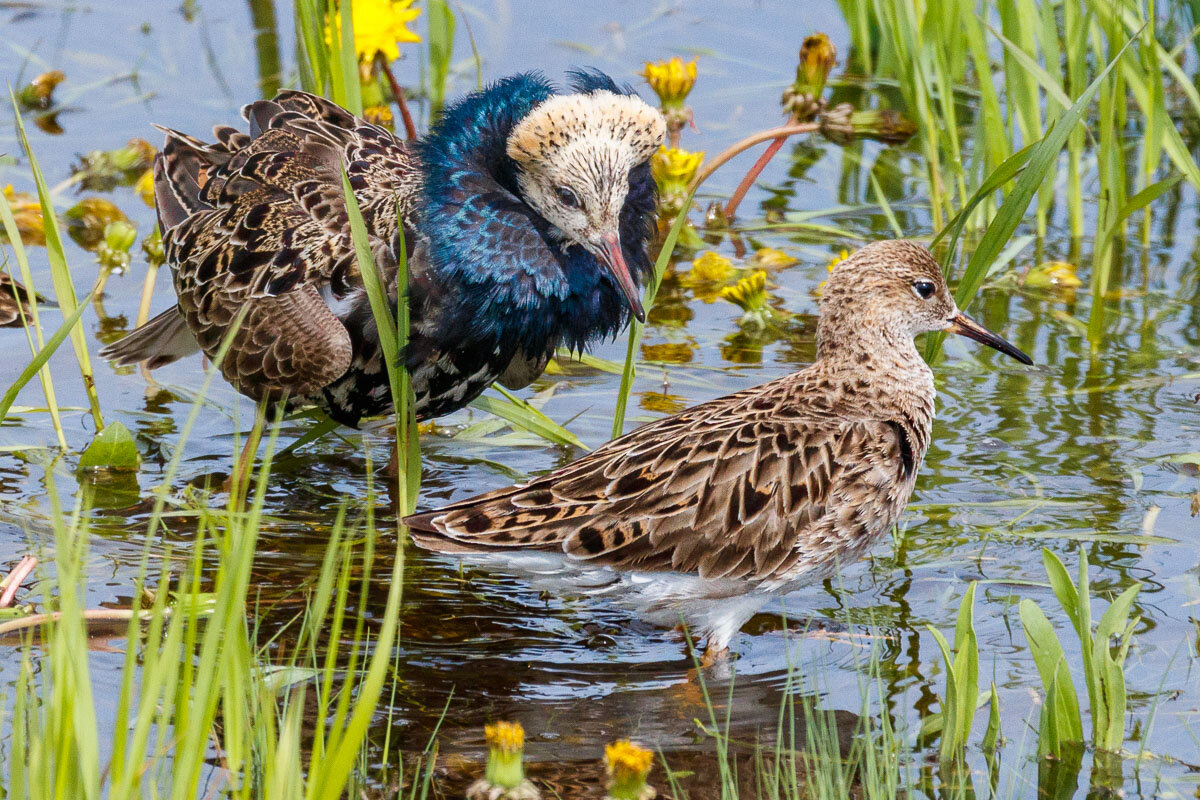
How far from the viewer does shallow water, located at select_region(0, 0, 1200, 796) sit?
4559 mm

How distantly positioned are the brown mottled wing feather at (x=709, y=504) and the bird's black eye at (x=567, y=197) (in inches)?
34.6

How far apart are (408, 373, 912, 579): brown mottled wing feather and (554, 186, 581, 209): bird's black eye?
88 centimetres

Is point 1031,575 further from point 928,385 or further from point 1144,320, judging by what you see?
point 1144,320

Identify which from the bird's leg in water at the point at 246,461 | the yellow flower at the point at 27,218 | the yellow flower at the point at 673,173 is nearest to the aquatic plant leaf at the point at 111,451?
the bird's leg in water at the point at 246,461

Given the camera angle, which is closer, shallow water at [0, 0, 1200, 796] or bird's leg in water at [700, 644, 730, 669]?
shallow water at [0, 0, 1200, 796]

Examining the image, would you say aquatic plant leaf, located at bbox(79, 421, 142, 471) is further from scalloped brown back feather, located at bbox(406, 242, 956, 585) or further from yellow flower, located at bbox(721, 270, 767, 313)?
yellow flower, located at bbox(721, 270, 767, 313)

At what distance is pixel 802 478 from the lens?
15.9 feet

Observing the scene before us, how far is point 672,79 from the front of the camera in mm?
8109

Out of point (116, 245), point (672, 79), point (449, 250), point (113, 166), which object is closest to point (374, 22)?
point (672, 79)

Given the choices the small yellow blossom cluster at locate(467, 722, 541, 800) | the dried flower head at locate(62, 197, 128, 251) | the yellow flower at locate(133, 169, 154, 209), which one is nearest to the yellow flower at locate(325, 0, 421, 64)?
the yellow flower at locate(133, 169, 154, 209)

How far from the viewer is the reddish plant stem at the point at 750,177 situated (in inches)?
314

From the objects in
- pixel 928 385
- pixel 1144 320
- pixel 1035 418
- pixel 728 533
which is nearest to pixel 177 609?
pixel 728 533

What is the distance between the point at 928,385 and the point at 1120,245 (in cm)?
321

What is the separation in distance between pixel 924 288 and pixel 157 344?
324cm
